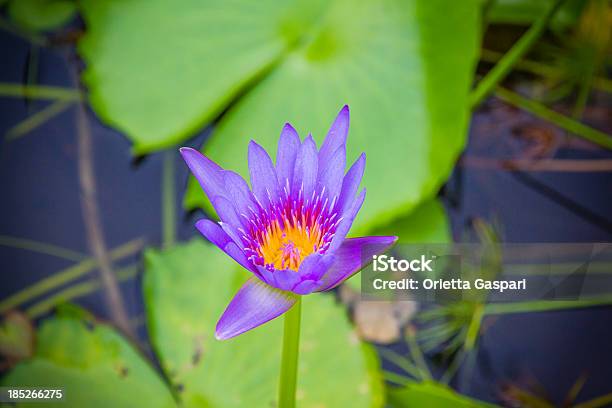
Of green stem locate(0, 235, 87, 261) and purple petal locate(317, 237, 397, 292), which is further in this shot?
green stem locate(0, 235, 87, 261)

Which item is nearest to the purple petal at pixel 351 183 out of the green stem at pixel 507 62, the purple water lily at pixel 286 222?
the purple water lily at pixel 286 222

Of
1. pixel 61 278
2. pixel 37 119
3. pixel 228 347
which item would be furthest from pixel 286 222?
pixel 37 119

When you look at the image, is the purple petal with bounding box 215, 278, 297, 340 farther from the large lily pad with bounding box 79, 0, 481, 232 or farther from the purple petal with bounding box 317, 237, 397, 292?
the large lily pad with bounding box 79, 0, 481, 232


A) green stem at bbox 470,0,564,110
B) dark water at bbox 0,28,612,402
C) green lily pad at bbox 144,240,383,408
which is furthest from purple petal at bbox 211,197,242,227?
green stem at bbox 470,0,564,110

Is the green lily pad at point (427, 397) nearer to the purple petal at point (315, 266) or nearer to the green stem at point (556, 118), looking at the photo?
the purple petal at point (315, 266)

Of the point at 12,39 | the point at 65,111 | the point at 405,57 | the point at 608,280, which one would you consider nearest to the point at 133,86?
the point at 65,111
